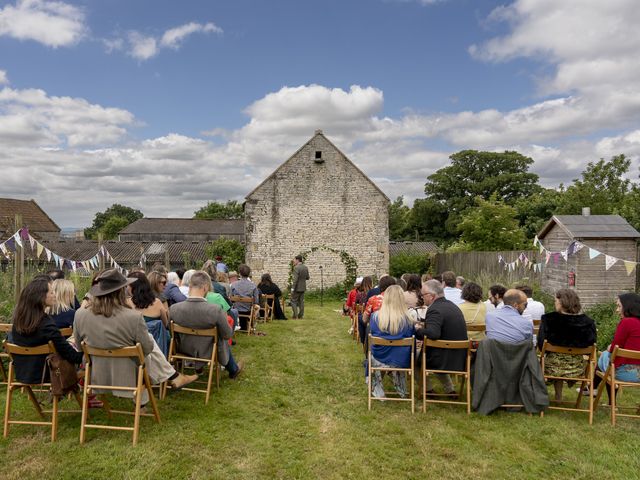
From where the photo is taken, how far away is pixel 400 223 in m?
57.3

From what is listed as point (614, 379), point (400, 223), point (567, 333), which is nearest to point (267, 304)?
point (567, 333)

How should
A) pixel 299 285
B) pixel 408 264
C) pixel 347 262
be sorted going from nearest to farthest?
1. pixel 299 285
2. pixel 347 262
3. pixel 408 264

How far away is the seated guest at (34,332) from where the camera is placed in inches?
166

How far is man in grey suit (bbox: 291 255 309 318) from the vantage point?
12.0 meters

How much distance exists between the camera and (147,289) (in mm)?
5535

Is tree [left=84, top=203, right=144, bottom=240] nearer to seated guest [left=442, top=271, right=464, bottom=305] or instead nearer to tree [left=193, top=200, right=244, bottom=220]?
tree [left=193, top=200, right=244, bottom=220]

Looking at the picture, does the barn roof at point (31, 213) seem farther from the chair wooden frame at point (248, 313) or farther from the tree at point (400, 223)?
the chair wooden frame at point (248, 313)

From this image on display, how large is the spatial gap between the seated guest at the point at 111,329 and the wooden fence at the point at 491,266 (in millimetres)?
10436

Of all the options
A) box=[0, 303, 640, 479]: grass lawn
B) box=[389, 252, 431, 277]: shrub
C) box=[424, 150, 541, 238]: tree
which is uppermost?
box=[424, 150, 541, 238]: tree

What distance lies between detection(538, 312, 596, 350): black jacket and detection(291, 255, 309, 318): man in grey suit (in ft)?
23.9

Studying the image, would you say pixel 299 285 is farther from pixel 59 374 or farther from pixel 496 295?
pixel 59 374

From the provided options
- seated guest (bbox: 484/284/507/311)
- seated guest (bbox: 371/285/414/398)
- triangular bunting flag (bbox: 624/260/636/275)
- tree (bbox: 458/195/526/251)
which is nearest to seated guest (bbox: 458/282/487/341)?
seated guest (bbox: 484/284/507/311)

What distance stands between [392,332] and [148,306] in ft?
9.45

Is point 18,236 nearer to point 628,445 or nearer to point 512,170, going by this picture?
point 628,445
